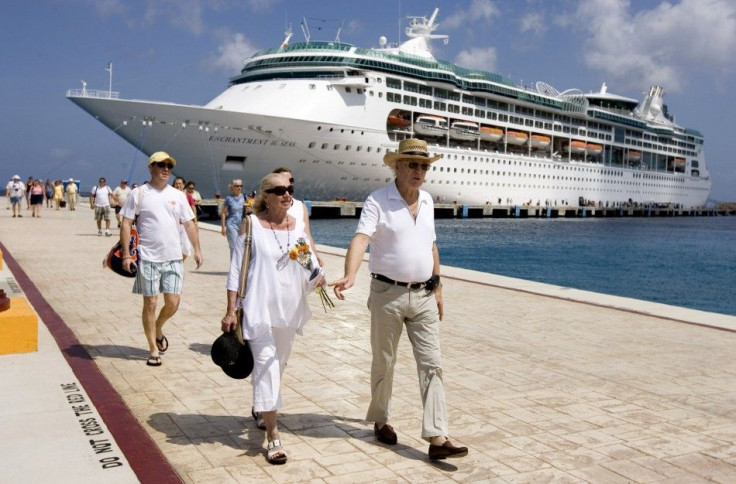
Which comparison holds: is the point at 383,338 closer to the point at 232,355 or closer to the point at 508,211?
the point at 232,355

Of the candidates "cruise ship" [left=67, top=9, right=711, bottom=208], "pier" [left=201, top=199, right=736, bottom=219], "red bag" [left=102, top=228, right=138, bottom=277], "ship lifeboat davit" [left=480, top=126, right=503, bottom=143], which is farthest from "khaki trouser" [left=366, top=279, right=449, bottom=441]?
"ship lifeboat davit" [left=480, top=126, right=503, bottom=143]

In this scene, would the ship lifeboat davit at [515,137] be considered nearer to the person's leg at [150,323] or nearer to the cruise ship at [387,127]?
the cruise ship at [387,127]

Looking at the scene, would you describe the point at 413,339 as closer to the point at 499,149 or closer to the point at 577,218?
the point at 499,149

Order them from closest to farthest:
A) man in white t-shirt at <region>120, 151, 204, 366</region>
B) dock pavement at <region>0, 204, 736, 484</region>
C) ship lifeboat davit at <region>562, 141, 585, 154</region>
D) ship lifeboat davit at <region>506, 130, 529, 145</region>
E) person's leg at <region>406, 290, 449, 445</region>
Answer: dock pavement at <region>0, 204, 736, 484</region>, person's leg at <region>406, 290, 449, 445</region>, man in white t-shirt at <region>120, 151, 204, 366</region>, ship lifeboat davit at <region>506, 130, 529, 145</region>, ship lifeboat davit at <region>562, 141, 585, 154</region>

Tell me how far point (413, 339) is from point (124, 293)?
697cm

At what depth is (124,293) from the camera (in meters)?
10.3

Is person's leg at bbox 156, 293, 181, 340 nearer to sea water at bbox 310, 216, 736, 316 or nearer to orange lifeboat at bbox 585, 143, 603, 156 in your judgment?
sea water at bbox 310, 216, 736, 316

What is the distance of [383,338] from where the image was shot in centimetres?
444

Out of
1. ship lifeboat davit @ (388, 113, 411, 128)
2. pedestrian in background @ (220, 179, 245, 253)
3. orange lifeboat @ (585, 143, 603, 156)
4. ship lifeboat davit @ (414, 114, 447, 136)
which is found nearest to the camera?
pedestrian in background @ (220, 179, 245, 253)

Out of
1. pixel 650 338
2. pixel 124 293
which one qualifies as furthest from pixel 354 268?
pixel 124 293

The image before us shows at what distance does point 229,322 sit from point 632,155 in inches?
3275

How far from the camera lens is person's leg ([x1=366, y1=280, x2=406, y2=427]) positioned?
172 inches

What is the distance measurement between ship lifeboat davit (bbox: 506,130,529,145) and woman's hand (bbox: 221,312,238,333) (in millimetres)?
60027

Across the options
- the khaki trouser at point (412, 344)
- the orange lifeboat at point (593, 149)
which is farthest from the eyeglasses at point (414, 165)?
the orange lifeboat at point (593, 149)
